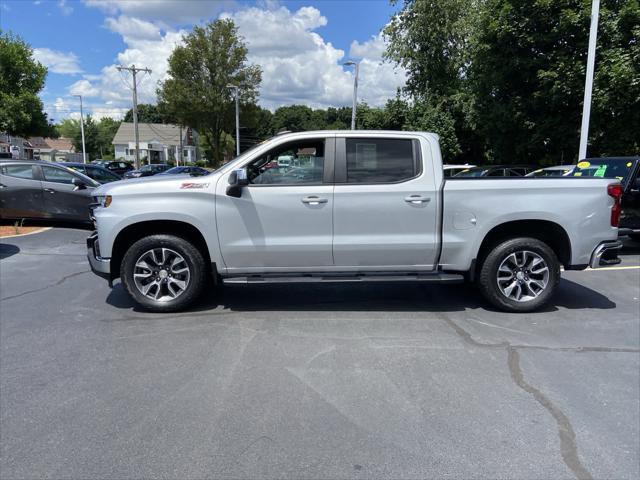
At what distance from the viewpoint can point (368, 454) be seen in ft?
9.71

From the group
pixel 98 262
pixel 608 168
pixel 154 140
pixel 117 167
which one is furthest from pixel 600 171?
pixel 154 140

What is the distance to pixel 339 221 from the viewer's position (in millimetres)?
5336

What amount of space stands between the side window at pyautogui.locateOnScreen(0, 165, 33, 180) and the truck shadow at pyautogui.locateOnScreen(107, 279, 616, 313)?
6.58m

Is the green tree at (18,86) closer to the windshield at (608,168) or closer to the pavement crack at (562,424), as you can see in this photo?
the windshield at (608,168)

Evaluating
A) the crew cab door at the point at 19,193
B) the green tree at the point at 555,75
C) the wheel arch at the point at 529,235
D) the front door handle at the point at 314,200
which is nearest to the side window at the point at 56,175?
the crew cab door at the point at 19,193

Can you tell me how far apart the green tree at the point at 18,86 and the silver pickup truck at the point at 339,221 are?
25895 millimetres

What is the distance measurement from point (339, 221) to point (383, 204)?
511mm

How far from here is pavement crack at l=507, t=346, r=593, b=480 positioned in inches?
113

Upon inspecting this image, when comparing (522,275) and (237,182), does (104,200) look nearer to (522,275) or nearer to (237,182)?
(237,182)

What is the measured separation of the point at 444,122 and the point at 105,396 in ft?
82.7

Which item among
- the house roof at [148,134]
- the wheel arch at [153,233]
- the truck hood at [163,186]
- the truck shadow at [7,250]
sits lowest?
the truck shadow at [7,250]

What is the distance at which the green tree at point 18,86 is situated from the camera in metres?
26.1

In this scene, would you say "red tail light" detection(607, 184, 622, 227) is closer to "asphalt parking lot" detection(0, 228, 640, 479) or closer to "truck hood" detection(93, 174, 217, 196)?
"asphalt parking lot" detection(0, 228, 640, 479)

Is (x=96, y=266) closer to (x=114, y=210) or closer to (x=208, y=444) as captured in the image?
(x=114, y=210)
